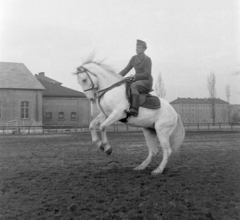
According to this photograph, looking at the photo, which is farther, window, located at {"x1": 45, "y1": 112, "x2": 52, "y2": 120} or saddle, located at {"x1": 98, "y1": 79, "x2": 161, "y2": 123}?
window, located at {"x1": 45, "y1": 112, "x2": 52, "y2": 120}

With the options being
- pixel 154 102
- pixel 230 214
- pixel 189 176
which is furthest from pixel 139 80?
pixel 230 214

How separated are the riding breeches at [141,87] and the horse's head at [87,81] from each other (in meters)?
0.84

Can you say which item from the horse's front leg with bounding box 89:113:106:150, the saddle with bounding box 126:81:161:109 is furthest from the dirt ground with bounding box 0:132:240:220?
the saddle with bounding box 126:81:161:109

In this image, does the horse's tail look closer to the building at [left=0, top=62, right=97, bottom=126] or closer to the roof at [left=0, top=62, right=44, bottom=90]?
the building at [left=0, top=62, right=97, bottom=126]

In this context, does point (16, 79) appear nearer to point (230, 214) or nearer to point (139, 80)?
point (139, 80)

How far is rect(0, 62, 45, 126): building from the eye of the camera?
142ft

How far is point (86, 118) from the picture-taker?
50.2 metres

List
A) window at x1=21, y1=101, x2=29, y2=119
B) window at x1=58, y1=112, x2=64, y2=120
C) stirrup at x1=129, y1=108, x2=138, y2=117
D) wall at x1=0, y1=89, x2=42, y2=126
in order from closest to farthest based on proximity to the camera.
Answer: stirrup at x1=129, y1=108, x2=138, y2=117, wall at x1=0, y1=89, x2=42, y2=126, window at x1=21, y1=101, x2=29, y2=119, window at x1=58, y1=112, x2=64, y2=120

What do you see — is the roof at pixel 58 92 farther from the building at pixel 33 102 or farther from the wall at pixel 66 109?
the wall at pixel 66 109

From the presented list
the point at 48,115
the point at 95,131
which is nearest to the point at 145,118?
the point at 95,131

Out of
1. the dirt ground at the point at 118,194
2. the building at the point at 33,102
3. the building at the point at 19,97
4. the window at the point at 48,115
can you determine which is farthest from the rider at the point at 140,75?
the window at the point at 48,115

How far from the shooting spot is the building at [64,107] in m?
48.6

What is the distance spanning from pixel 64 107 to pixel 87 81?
→ 1690 inches

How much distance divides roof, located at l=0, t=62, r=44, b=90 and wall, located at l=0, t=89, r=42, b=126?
2.20 feet
